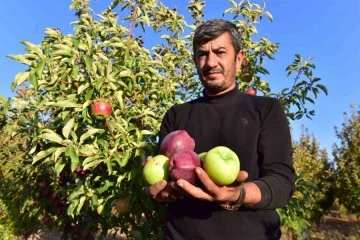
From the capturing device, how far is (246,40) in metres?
4.12

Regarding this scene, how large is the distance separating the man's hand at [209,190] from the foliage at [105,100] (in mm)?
1351

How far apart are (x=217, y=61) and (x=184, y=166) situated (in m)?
0.62

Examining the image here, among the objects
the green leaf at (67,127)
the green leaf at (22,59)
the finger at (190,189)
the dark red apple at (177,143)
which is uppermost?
the green leaf at (22,59)

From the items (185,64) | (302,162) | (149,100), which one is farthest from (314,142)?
(149,100)

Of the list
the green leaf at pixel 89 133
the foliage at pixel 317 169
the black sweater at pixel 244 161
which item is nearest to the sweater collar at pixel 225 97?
the black sweater at pixel 244 161

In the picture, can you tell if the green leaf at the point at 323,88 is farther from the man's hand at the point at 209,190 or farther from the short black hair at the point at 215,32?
the man's hand at the point at 209,190

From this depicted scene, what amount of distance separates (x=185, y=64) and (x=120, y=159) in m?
2.32

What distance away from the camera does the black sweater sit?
5.56ft

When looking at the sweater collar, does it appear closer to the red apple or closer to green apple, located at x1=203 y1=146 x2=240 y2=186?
green apple, located at x1=203 y1=146 x2=240 y2=186

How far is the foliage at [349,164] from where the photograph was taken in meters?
15.2

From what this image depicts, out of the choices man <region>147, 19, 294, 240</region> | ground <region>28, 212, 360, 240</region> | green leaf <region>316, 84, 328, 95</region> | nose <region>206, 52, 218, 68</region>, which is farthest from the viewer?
ground <region>28, 212, 360, 240</region>

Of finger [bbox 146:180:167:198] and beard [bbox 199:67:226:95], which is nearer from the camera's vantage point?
finger [bbox 146:180:167:198]

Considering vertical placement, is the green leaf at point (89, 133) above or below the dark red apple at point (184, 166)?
above

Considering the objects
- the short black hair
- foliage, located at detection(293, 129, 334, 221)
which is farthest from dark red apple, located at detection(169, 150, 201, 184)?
foliage, located at detection(293, 129, 334, 221)
